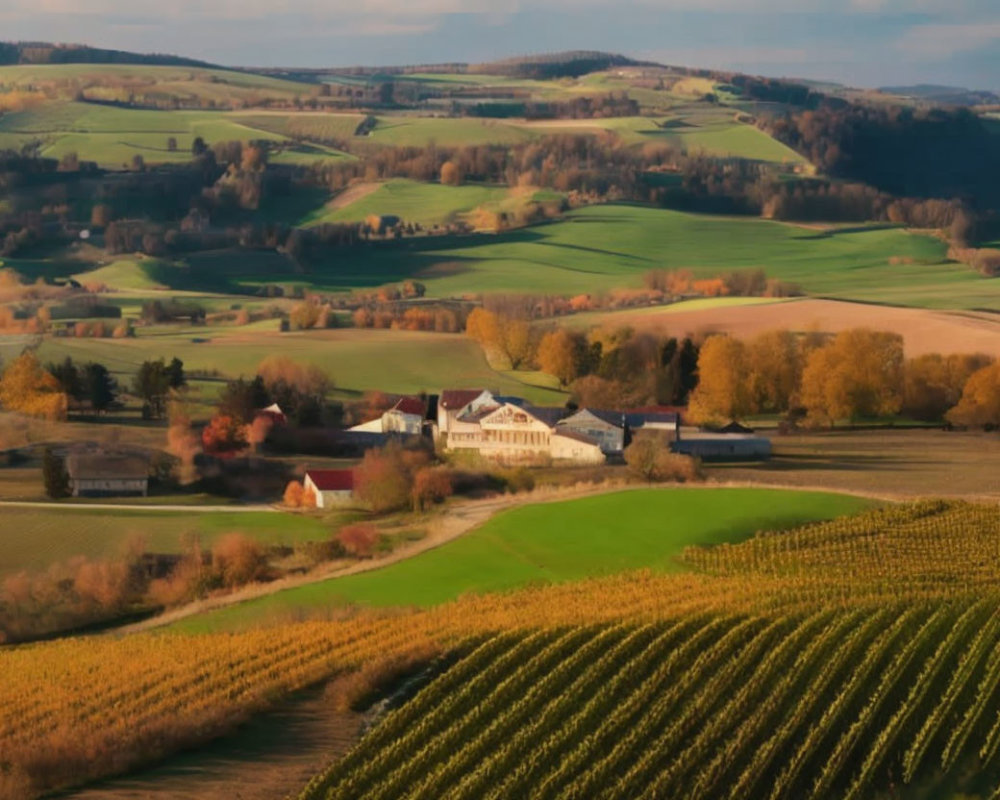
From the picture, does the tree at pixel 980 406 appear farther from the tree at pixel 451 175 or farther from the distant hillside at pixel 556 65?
the distant hillside at pixel 556 65

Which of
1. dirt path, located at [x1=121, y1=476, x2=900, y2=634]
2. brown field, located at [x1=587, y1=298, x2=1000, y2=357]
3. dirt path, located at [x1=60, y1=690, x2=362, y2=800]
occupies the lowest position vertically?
dirt path, located at [x1=121, y1=476, x2=900, y2=634]

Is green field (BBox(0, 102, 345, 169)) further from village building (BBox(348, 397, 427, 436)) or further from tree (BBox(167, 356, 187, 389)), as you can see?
village building (BBox(348, 397, 427, 436))

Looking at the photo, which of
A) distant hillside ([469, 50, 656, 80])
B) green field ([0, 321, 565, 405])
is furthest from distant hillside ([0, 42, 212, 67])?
green field ([0, 321, 565, 405])

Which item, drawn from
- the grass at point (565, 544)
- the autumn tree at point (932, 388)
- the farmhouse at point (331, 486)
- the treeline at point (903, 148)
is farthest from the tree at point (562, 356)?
the treeline at point (903, 148)

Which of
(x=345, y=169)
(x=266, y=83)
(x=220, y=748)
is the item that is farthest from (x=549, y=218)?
(x=220, y=748)

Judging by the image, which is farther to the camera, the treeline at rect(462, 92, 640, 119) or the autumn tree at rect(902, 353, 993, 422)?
the treeline at rect(462, 92, 640, 119)

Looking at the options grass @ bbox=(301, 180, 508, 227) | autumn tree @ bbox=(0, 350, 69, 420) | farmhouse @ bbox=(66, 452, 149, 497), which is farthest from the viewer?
grass @ bbox=(301, 180, 508, 227)
